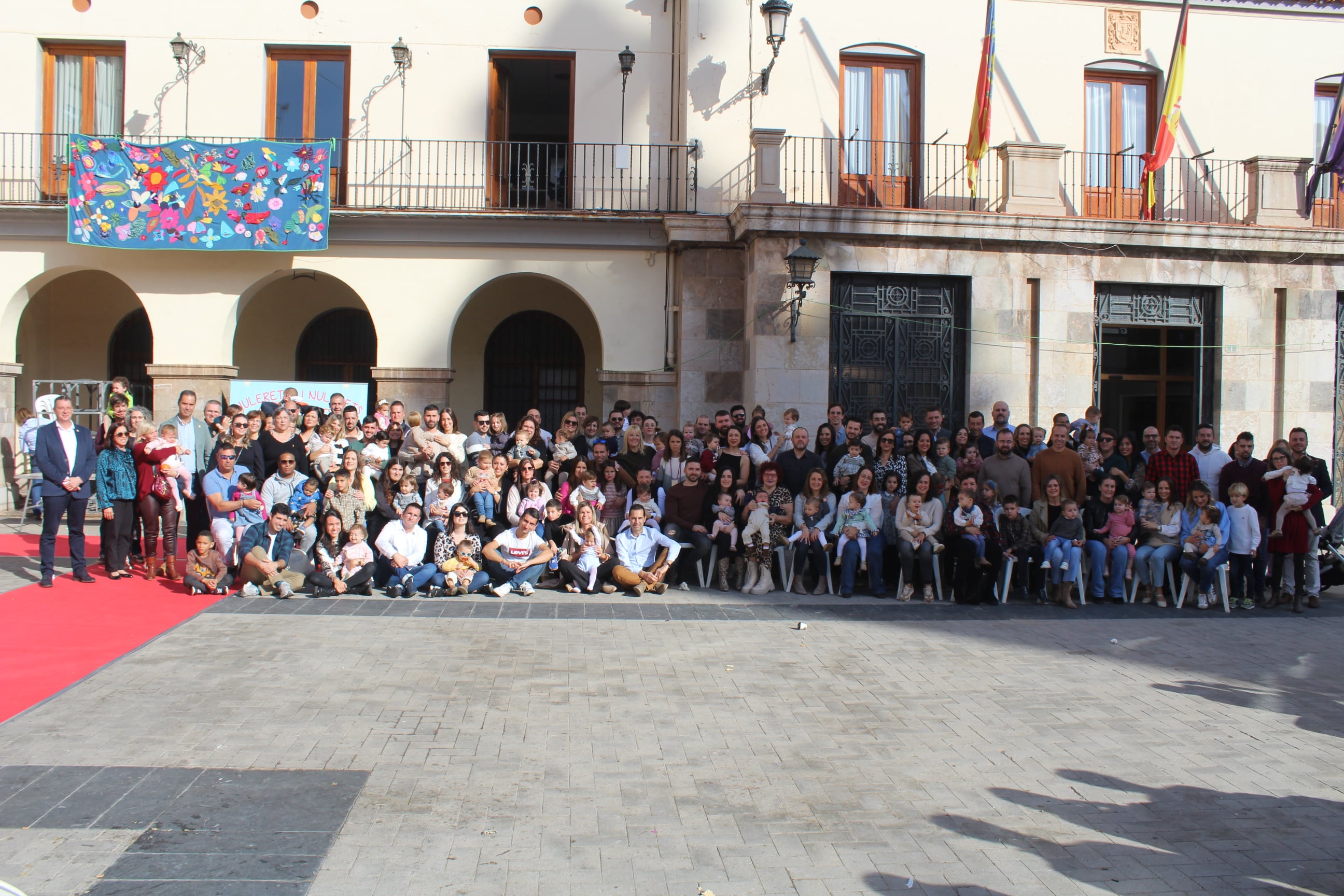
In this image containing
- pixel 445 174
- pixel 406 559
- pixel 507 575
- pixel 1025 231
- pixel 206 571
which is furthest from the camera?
pixel 445 174

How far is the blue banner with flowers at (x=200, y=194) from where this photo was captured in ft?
45.5

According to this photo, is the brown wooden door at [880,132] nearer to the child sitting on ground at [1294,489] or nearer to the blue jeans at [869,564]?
the blue jeans at [869,564]

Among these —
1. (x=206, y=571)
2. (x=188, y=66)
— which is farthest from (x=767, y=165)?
(x=206, y=571)

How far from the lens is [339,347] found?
17266 millimetres

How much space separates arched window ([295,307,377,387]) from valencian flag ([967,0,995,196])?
9.87m

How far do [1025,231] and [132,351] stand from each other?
14048mm

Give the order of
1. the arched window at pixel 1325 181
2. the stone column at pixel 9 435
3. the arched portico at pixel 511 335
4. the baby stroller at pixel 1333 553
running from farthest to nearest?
the arched portico at pixel 511 335
the arched window at pixel 1325 181
the stone column at pixel 9 435
the baby stroller at pixel 1333 553

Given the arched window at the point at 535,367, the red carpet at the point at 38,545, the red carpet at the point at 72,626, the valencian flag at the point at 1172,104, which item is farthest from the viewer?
the arched window at the point at 535,367

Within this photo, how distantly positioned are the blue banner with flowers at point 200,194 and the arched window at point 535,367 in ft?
13.1

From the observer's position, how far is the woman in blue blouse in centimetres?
988

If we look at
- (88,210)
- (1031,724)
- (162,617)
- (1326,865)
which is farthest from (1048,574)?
(88,210)

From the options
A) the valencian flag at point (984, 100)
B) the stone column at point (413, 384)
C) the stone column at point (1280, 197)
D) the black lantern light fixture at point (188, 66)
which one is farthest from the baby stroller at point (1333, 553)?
the black lantern light fixture at point (188, 66)

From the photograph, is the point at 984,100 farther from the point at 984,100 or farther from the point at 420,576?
the point at 420,576

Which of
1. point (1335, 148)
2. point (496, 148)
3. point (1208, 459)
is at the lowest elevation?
point (1208, 459)
